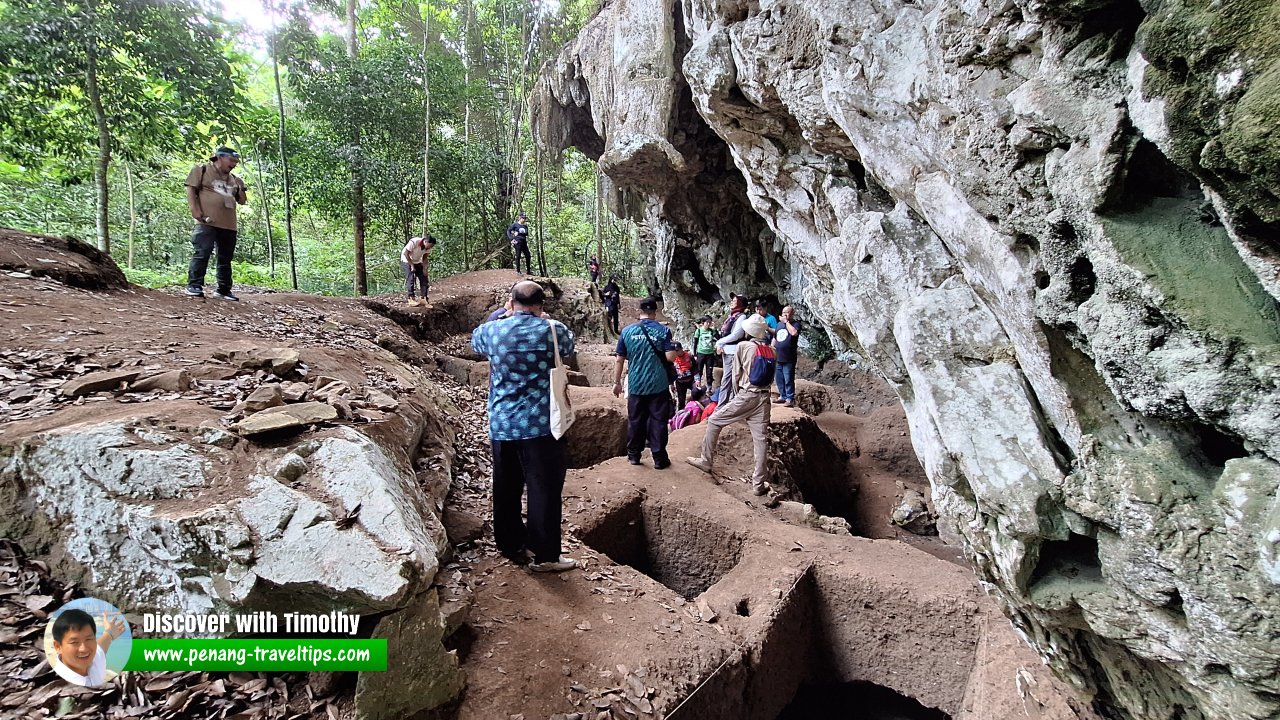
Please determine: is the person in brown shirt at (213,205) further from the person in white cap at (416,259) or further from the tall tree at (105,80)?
the person in white cap at (416,259)

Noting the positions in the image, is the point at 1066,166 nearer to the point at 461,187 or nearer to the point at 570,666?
the point at 570,666

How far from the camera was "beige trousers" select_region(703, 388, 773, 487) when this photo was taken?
569 centimetres

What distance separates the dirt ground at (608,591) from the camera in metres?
2.58

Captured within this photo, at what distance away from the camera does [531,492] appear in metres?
3.38

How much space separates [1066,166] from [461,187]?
14266mm

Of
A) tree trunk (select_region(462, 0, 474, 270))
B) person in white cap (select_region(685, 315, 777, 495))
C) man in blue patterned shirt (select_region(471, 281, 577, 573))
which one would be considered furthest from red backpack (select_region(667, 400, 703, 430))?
tree trunk (select_region(462, 0, 474, 270))

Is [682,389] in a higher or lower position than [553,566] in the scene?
higher

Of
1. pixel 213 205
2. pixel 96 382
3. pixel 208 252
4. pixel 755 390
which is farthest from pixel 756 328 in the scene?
pixel 208 252

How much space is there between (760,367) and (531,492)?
10.1ft

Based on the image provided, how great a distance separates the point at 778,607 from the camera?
13.6 feet

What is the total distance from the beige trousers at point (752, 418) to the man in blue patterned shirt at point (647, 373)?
0.60 meters

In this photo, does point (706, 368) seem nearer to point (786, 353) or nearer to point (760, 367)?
point (786, 353)

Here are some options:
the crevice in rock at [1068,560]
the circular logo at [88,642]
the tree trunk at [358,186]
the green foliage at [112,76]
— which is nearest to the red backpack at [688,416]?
the crevice in rock at [1068,560]

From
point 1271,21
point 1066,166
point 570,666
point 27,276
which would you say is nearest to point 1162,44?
point 1271,21
